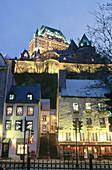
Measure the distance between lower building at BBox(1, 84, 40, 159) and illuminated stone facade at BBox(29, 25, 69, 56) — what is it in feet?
379

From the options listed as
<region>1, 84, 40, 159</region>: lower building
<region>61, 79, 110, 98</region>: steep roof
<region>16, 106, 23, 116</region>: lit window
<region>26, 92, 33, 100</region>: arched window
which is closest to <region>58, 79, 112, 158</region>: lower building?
<region>61, 79, 110, 98</region>: steep roof

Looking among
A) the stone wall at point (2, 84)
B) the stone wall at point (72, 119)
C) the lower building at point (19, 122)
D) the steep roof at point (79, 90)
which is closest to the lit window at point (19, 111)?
the lower building at point (19, 122)

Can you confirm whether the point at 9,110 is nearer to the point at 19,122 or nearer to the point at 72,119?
the point at 19,122

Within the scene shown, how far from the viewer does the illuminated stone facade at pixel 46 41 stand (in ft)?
462

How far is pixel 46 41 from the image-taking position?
146750 millimetres

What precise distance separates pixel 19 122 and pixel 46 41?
131 m

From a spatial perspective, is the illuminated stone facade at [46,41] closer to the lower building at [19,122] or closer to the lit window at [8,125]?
the lower building at [19,122]

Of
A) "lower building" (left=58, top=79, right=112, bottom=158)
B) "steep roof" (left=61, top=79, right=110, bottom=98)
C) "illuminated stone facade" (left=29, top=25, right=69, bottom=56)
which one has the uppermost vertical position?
"illuminated stone facade" (left=29, top=25, right=69, bottom=56)

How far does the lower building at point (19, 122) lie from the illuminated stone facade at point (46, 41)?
115368mm

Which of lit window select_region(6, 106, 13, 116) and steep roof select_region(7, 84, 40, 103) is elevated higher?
steep roof select_region(7, 84, 40, 103)

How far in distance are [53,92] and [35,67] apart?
89.7 feet

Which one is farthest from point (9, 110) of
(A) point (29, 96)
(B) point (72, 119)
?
(B) point (72, 119)

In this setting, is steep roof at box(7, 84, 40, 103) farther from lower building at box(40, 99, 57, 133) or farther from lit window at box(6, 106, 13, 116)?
lower building at box(40, 99, 57, 133)

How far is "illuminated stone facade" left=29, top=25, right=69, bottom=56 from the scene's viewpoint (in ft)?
462
